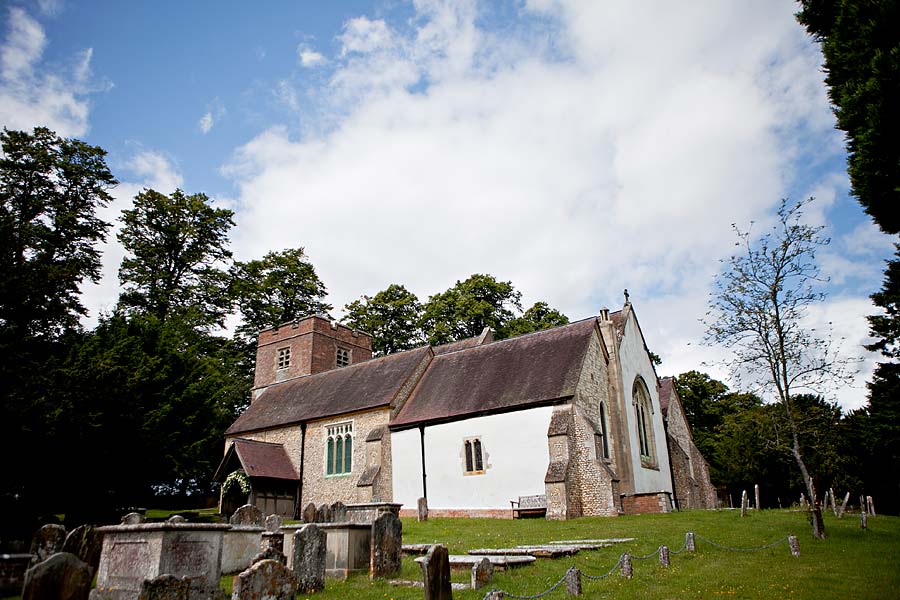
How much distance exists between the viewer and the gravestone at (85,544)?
1066cm

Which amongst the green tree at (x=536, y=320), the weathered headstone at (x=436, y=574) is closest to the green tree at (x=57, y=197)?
the weathered headstone at (x=436, y=574)

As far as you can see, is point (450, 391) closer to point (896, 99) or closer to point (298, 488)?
point (298, 488)

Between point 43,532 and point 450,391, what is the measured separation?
17022 millimetres

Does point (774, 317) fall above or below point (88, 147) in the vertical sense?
below

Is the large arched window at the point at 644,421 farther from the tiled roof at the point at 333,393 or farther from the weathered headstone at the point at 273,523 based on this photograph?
the weathered headstone at the point at 273,523

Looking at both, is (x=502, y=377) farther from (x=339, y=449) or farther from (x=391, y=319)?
(x=391, y=319)

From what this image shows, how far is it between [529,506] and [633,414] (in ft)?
26.9

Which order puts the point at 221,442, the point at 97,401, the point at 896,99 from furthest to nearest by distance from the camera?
the point at 221,442, the point at 97,401, the point at 896,99

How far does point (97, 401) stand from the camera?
18734 millimetres

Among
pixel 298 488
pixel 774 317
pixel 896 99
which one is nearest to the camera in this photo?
pixel 896 99

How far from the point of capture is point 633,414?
88.5 feet

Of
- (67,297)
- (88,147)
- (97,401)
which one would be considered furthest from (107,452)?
(88,147)

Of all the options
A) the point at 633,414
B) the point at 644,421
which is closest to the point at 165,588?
the point at 633,414

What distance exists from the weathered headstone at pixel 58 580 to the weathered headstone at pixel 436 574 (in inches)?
157
